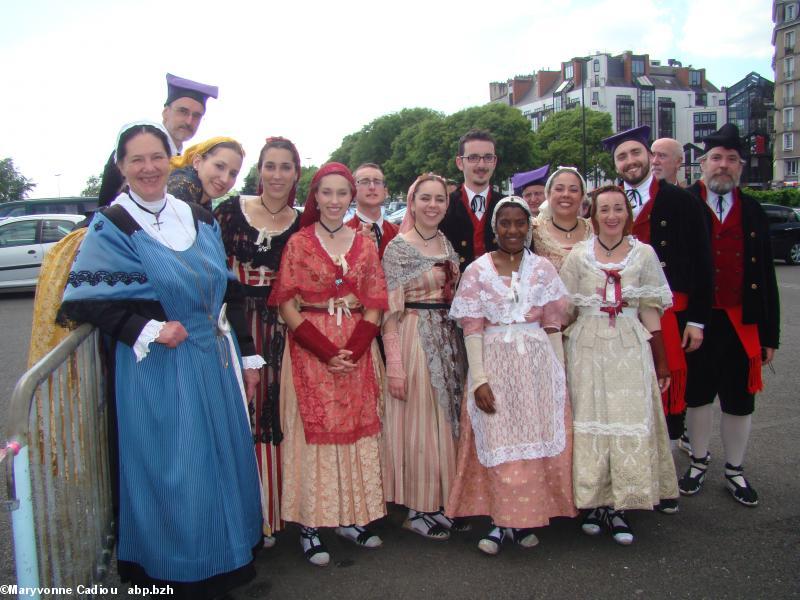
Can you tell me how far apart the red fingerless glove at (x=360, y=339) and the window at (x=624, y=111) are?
77.4 metres

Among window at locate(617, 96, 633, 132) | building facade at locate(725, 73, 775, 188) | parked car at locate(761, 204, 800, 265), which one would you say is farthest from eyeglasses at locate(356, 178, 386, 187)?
building facade at locate(725, 73, 775, 188)

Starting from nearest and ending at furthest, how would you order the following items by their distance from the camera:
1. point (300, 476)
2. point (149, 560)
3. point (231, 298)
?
point (149, 560)
point (231, 298)
point (300, 476)

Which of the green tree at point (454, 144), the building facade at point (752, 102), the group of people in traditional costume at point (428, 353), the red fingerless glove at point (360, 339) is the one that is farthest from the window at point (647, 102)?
the red fingerless glove at point (360, 339)

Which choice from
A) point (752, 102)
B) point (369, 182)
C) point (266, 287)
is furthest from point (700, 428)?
point (752, 102)

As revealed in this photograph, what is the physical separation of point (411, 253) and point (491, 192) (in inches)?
35.9

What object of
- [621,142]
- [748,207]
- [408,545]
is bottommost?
[408,545]

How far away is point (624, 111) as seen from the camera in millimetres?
74625

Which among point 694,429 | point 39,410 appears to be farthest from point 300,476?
point 694,429

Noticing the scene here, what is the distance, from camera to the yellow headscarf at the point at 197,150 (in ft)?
12.2

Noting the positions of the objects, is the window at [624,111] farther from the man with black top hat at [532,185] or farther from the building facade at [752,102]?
the man with black top hat at [532,185]

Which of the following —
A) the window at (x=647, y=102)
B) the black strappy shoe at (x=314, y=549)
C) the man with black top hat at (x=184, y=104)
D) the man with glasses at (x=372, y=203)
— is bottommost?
the black strappy shoe at (x=314, y=549)

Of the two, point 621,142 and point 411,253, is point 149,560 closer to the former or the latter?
point 411,253

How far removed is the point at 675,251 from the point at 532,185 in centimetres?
140

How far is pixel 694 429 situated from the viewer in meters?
4.24
